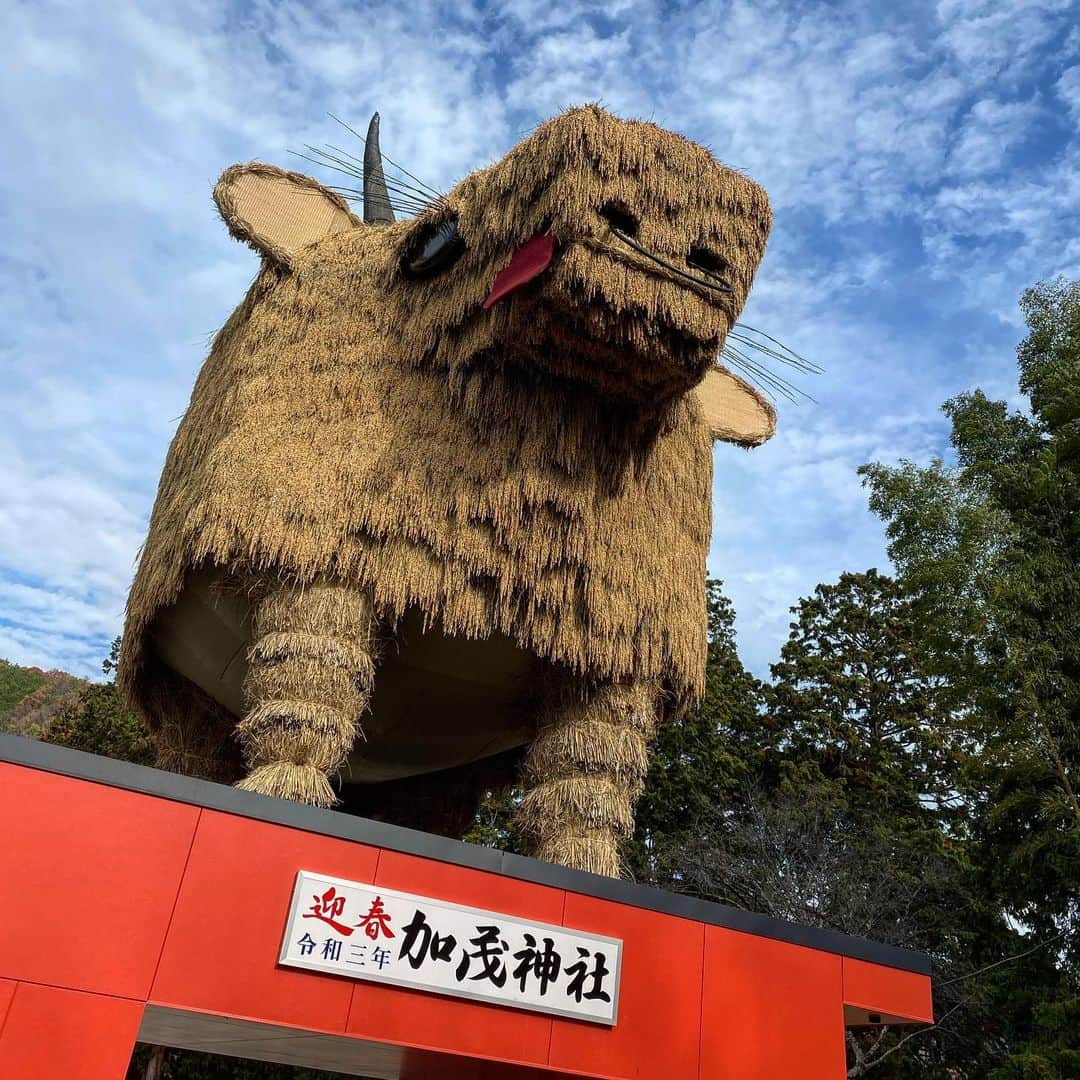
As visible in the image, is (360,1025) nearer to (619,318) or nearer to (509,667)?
(509,667)

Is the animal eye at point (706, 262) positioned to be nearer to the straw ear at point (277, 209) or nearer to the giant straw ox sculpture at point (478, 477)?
the giant straw ox sculpture at point (478, 477)

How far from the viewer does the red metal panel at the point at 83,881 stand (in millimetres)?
3547

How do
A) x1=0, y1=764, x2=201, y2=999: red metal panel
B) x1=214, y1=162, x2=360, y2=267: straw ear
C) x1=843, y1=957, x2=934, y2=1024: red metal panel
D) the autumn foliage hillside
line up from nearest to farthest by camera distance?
x1=0, y1=764, x2=201, y2=999: red metal panel, x1=843, y1=957, x2=934, y2=1024: red metal panel, x1=214, y1=162, x2=360, y2=267: straw ear, the autumn foliage hillside

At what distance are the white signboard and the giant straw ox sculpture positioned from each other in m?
0.69

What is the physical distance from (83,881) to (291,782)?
1153mm

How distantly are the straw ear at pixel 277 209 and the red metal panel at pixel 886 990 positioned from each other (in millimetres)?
5371

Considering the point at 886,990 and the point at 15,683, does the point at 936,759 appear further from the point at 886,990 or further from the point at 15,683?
the point at 15,683

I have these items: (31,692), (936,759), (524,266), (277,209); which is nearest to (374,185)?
(277,209)

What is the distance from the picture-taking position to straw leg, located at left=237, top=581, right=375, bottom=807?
15.8 feet

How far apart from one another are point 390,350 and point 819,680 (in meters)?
14.3

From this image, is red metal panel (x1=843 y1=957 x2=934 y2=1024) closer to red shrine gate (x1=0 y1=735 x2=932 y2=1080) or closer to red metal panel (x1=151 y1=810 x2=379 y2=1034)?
red shrine gate (x1=0 y1=735 x2=932 y2=1080)

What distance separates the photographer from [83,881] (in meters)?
3.70

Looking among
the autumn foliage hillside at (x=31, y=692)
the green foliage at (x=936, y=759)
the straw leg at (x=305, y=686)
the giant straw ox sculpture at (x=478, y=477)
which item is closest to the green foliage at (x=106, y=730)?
the green foliage at (x=936, y=759)

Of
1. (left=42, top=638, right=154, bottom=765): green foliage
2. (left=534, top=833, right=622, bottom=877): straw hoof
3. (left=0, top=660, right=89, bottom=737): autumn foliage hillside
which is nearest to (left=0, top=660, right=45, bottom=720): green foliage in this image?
(left=0, top=660, right=89, bottom=737): autumn foliage hillside
